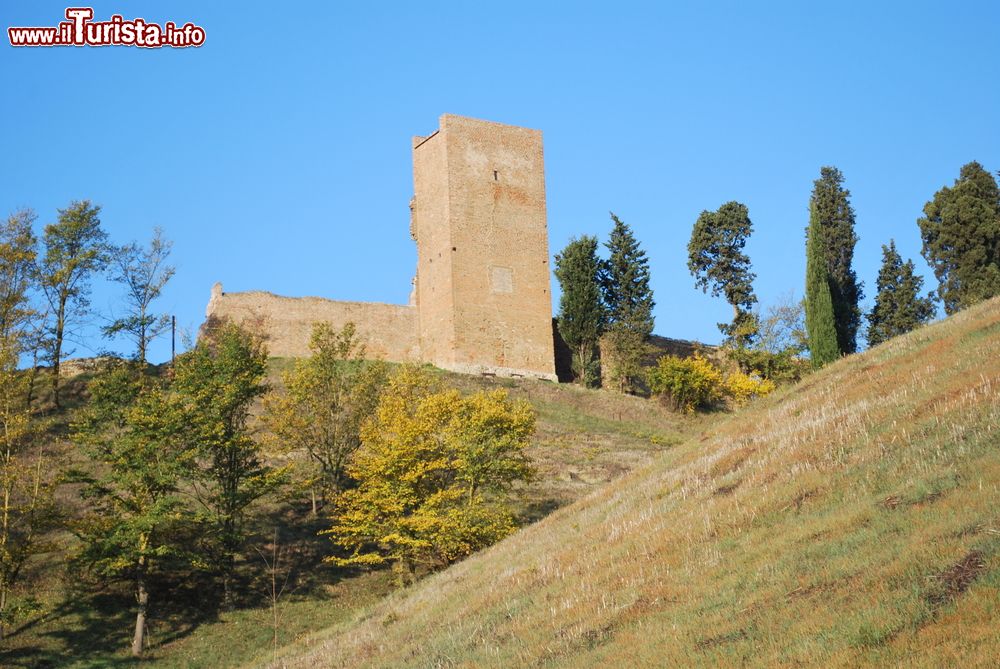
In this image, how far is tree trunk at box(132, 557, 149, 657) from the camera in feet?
70.1

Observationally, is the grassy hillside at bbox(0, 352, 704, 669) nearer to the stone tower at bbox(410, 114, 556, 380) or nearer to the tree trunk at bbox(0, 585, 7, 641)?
the tree trunk at bbox(0, 585, 7, 641)

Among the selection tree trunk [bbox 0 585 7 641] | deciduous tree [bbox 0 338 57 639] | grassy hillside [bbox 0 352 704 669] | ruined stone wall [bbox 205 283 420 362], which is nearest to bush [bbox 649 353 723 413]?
grassy hillside [bbox 0 352 704 669]

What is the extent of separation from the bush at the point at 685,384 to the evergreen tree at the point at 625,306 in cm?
174

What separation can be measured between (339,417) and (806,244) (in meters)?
20.2

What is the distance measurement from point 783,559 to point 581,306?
36597mm

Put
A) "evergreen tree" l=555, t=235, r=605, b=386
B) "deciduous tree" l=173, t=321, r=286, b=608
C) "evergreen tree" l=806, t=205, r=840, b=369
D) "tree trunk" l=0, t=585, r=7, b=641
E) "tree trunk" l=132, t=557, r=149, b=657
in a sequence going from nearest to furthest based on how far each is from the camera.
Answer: "tree trunk" l=0, t=585, r=7, b=641, "tree trunk" l=132, t=557, r=149, b=657, "deciduous tree" l=173, t=321, r=286, b=608, "evergreen tree" l=806, t=205, r=840, b=369, "evergreen tree" l=555, t=235, r=605, b=386

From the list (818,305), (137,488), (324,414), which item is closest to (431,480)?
(324,414)

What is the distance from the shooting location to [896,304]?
43.8 m

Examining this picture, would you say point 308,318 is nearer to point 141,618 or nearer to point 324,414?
point 324,414

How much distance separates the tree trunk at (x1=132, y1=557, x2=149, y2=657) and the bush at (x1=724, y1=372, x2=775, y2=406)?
1088 inches

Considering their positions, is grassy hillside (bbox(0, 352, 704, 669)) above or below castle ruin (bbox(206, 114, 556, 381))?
below

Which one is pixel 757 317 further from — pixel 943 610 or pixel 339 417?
pixel 943 610

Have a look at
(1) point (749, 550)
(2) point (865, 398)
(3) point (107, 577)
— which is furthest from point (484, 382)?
(1) point (749, 550)

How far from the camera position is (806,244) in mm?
40125
